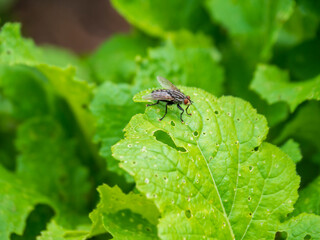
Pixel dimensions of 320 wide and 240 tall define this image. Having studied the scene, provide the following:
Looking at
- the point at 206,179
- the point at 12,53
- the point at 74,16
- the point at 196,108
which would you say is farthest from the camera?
the point at 74,16

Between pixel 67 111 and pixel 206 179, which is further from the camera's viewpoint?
pixel 67 111

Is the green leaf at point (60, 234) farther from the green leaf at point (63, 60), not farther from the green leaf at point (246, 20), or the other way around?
the green leaf at point (246, 20)

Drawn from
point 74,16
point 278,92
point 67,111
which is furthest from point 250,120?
point 74,16

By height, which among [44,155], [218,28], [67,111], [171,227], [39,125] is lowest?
[171,227]

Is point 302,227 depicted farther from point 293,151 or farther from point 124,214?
point 124,214

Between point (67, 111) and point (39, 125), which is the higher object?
point (67, 111)

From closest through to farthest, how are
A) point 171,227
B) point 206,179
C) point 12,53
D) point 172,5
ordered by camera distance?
1. point 171,227
2. point 206,179
3. point 12,53
4. point 172,5

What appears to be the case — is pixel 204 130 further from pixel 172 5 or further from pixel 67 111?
pixel 172 5

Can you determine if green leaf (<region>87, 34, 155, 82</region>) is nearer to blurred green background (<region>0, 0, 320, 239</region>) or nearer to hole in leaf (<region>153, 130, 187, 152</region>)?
blurred green background (<region>0, 0, 320, 239</region>)
